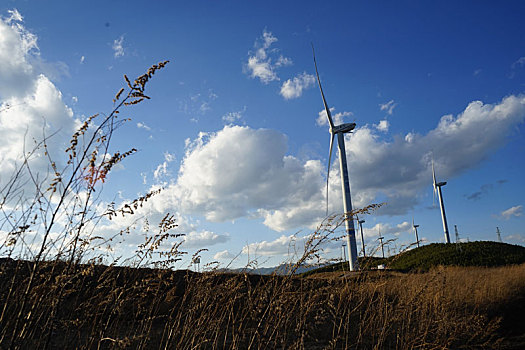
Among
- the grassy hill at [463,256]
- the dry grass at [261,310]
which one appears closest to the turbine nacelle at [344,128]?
the grassy hill at [463,256]

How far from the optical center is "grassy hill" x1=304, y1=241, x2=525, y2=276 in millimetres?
25781

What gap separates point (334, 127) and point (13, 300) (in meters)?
23.9

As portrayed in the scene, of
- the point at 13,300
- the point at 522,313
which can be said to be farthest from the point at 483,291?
the point at 13,300

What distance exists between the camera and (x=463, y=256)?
2795 cm

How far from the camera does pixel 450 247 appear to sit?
32750 millimetres

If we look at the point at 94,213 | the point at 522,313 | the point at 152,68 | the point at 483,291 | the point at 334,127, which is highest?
the point at 334,127

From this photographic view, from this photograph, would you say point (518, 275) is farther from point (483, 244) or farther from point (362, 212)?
point (483, 244)

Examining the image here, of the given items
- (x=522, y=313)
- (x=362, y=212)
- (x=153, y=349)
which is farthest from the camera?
(x=522, y=313)

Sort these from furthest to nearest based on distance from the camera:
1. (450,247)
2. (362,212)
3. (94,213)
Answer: (450,247), (362,212), (94,213)

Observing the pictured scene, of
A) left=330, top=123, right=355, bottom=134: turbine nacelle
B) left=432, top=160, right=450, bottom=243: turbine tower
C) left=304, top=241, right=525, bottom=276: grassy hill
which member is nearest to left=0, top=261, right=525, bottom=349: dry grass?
left=304, top=241, right=525, bottom=276: grassy hill

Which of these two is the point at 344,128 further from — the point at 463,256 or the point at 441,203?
the point at 441,203

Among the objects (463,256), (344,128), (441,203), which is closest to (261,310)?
(344,128)

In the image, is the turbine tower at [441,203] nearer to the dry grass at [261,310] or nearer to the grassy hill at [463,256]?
the grassy hill at [463,256]

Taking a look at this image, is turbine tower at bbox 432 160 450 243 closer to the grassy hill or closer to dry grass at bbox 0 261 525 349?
the grassy hill
